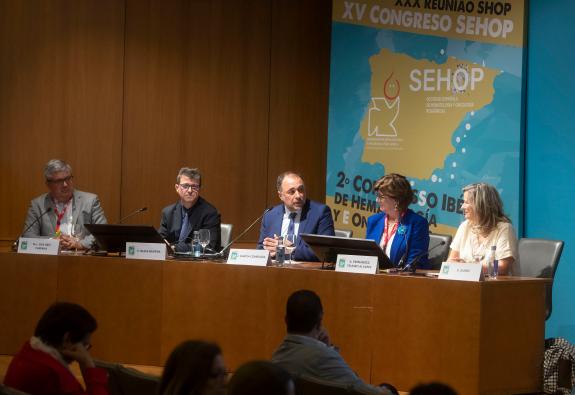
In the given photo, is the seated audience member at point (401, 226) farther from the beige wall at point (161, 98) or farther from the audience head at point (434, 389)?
the audience head at point (434, 389)

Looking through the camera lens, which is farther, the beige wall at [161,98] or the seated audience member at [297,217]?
the beige wall at [161,98]

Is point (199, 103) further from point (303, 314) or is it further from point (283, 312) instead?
point (303, 314)

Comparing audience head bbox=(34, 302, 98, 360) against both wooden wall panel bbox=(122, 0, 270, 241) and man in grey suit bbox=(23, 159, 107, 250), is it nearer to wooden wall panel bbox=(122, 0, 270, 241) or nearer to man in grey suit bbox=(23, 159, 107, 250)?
man in grey suit bbox=(23, 159, 107, 250)

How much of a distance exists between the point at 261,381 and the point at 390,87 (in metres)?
5.48

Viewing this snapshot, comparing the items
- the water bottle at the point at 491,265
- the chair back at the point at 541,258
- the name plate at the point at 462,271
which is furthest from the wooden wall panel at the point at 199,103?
the name plate at the point at 462,271

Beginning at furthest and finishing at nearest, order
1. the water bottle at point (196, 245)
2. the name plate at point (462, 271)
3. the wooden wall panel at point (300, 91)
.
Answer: the wooden wall panel at point (300, 91), the water bottle at point (196, 245), the name plate at point (462, 271)

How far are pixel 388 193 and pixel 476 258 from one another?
631 mm

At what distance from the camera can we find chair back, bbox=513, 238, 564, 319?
5586 millimetres

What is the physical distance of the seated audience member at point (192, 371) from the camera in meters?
2.21

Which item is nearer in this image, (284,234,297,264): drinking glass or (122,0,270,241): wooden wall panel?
(284,234,297,264): drinking glass

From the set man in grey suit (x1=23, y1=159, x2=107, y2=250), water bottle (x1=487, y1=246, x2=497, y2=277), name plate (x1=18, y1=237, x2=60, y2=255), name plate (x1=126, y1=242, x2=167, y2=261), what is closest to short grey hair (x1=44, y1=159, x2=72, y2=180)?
man in grey suit (x1=23, y1=159, x2=107, y2=250)

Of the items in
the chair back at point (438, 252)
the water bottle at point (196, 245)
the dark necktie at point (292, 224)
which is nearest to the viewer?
the water bottle at point (196, 245)

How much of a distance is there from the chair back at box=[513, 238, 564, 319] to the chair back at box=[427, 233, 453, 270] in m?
0.45

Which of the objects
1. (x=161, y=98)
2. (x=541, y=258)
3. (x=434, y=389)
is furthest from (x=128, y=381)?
(x=161, y=98)
